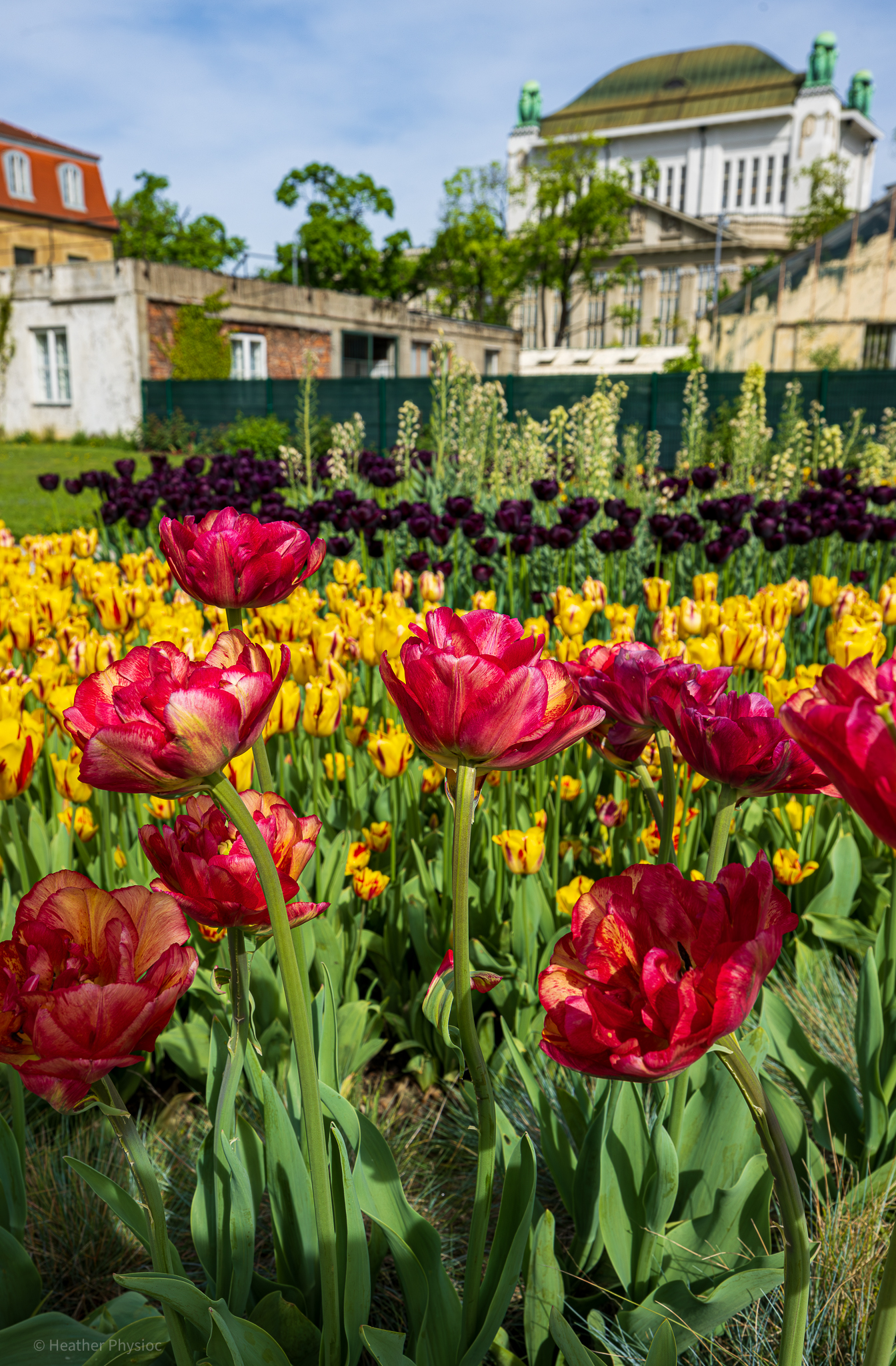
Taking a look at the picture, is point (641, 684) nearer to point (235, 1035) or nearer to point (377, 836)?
point (235, 1035)

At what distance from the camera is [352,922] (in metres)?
2.00

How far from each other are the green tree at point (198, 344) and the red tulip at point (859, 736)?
23.1 metres

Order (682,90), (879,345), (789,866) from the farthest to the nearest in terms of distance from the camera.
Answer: (682,90), (879,345), (789,866)

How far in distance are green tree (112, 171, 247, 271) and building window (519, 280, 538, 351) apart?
15896mm

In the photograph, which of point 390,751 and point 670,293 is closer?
point 390,751

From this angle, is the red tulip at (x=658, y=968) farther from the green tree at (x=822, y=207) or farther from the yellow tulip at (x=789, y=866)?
the green tree at (x=822, y=207)

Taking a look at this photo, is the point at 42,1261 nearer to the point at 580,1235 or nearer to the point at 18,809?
the point at 580,1235

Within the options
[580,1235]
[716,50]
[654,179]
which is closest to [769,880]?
[580,1235]

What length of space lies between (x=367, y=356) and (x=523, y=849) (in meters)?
29.7

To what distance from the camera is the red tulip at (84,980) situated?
0.66 metres

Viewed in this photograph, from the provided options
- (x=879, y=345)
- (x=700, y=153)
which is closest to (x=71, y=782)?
(x=879, y=345)

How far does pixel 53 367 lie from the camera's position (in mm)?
22703

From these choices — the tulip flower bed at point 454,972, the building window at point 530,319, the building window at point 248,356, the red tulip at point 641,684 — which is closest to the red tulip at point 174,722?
the tulip flower bed at point 454,972

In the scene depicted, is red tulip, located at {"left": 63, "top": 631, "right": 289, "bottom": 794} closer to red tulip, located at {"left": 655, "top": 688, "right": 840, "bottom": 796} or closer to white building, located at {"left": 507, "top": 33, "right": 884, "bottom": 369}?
red tulip, located at {"left": 655, "top": 688, "right": 840, "bottom": 796}
